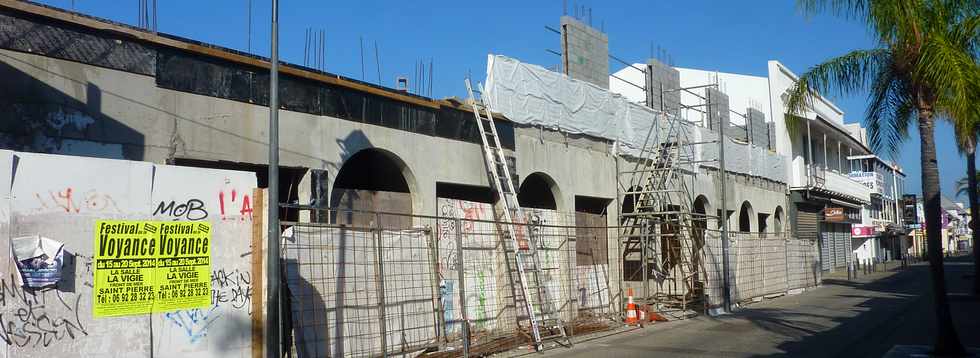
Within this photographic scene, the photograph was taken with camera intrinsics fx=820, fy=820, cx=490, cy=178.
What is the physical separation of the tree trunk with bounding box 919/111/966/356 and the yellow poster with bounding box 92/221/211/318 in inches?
412

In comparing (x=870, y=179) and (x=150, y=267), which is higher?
(x=870, y=179)

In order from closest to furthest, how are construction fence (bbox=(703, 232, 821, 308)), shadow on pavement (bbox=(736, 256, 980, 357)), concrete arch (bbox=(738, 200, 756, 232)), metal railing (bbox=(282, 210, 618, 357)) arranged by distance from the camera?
1. metal railing (bbox=(282, 210, 618, 357))
2. shadow on pavement (bbox=(736, 256, 980, 357))
3. construction fence (bbox=(703, 232, 821, 308))
4. concrete arch (bbox=(738, 200, 756, 232))

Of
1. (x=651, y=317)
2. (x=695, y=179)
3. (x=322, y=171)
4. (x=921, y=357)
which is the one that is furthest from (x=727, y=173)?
(x=322, y=171)

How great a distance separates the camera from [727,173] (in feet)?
101

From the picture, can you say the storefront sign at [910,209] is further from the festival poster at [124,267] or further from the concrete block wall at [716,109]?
the festival poster at [124,267]

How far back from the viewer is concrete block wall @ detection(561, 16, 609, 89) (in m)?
21.0

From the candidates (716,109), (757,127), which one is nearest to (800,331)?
(716,109)

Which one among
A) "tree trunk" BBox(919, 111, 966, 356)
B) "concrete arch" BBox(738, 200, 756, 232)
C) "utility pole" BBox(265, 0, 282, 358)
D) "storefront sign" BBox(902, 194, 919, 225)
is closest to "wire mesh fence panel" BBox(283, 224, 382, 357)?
"utility pole" BBox(265, 0, 282, 358)

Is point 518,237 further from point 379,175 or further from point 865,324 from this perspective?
point 865,324

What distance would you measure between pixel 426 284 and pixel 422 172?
2.63 meters

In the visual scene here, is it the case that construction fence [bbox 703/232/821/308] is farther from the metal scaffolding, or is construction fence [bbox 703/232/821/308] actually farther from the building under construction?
the metal scaffolding

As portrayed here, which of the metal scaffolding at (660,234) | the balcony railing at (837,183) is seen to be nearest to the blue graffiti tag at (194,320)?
the metal scaffolding at (660,234)

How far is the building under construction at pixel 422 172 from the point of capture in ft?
33.3

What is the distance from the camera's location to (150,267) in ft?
28.7
